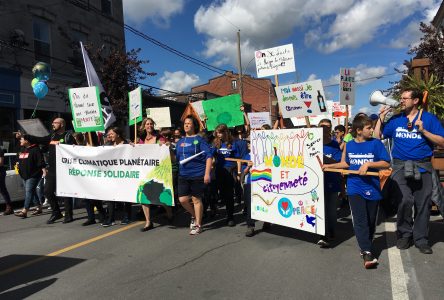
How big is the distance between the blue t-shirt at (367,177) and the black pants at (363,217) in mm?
70

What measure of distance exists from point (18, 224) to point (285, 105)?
18.3ft

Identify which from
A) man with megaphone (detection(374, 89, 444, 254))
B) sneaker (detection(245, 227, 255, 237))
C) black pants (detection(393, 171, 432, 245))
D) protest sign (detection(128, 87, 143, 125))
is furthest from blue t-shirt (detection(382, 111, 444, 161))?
protest sign (detection(128, 87, 143, 125))

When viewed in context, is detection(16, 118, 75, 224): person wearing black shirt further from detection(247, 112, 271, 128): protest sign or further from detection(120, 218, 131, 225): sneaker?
detection(247, 112, 271, 128): protest sign

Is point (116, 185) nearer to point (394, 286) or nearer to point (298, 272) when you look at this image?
point (298, 272)

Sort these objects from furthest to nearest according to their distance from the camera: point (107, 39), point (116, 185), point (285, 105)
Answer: point (107, 39)
point (116, 185)
point (285, 105)

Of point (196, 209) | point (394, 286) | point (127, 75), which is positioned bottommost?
point (394, 286)

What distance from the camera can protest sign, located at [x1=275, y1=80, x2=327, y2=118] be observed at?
6207 mm

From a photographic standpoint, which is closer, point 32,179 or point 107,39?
point 32,179

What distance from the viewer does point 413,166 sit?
16.8ft

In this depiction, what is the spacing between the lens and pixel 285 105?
21.1ft

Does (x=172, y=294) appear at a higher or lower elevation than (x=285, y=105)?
lower

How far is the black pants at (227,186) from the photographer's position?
7.42 meters

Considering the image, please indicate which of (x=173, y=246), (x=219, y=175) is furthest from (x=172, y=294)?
(x=219, y=175)

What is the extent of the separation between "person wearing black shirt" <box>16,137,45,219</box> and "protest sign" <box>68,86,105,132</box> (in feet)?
4.66
